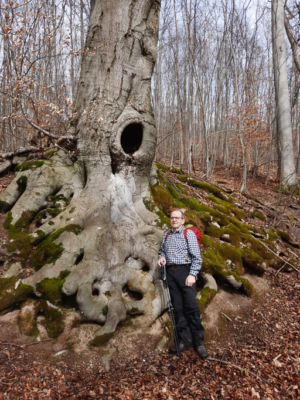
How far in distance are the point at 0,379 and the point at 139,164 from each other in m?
3.54

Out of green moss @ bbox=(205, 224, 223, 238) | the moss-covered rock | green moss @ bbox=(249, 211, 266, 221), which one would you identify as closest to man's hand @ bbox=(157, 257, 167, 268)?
the moss-covered rock

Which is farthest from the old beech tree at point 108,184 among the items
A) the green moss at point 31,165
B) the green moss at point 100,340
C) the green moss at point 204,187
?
the green moss at point 204,187

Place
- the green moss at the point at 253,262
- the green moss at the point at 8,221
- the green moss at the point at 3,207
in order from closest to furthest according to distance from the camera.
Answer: the green moss at the point at 8,221 → the green moss at the point at 3,207 → the green moss at the point at 253,262

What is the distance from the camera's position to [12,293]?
10.5ft

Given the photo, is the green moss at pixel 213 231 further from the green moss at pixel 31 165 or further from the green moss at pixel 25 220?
the green moss at pixel 31 165

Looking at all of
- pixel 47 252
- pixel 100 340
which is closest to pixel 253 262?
pixel 100 340

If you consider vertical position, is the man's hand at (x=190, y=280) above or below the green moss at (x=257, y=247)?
above

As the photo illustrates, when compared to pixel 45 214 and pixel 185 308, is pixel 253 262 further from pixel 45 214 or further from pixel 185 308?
pixel 45 214

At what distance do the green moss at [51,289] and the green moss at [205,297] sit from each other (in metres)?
2.13

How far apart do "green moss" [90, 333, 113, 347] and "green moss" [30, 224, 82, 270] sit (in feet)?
4.15

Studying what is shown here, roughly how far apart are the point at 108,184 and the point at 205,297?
2538 millimetres

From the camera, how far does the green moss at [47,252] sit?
3559mm

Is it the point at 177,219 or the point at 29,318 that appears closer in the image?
the point at 29,318

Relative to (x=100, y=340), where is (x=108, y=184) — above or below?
above
